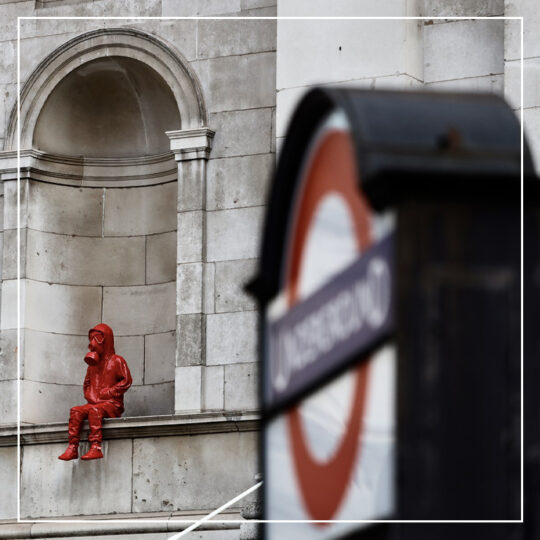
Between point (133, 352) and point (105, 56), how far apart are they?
3038 mm

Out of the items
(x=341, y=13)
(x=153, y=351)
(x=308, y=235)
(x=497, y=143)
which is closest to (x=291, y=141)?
(x=308, y=235)

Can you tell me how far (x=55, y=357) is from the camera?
1727 cm

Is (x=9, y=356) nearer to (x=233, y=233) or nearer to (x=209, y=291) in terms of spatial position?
(x=209, y=291)

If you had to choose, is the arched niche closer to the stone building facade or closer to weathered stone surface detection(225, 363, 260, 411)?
the stone building facade

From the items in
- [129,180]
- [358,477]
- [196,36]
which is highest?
[196,36]

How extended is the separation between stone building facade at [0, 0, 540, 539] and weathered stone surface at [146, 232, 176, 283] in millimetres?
19

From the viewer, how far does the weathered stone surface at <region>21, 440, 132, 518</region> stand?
52.4ft

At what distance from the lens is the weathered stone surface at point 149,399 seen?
16938mm

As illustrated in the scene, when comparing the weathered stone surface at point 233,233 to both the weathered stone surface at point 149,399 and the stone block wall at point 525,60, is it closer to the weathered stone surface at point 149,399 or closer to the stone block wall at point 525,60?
the weathered stone surface at point 149,399

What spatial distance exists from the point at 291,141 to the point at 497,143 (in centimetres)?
31

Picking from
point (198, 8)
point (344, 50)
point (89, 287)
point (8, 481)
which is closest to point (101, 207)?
point (89, 287)

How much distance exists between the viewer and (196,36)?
1672 centimetres

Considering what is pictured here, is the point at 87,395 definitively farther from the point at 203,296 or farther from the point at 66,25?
the point at 66,25

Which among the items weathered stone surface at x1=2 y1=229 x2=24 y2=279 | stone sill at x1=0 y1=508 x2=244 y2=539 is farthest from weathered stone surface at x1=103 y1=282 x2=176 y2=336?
stone sill at x1=0 y1=508 x2=244 y2=539
